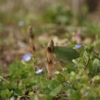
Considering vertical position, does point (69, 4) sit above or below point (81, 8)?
above

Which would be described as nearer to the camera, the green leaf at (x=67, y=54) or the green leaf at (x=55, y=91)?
the green leaf at (x=55, y=91)

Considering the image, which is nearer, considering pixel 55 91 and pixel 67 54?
pixel 55 91

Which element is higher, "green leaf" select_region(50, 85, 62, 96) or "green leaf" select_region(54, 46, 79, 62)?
"green leaf" select_region(54, 46, 79, 62)

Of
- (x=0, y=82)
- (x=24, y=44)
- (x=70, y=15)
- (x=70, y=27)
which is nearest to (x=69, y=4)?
(x=70, y=15)

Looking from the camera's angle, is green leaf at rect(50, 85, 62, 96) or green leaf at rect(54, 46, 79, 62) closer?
green leaf at rect(50, 85, 62, 96)

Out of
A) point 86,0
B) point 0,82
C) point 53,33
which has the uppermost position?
point 86,0

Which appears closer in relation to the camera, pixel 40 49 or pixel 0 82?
pixel 0 82

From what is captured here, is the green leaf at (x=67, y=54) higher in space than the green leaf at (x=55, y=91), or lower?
higher

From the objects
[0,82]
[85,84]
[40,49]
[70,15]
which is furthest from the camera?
[70,15]

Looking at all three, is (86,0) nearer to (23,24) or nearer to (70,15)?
(70,15)

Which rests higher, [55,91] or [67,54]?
[67,54]

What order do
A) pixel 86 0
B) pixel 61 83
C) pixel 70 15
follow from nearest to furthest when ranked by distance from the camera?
pixel 61 83 → pixel 70 15 → pixel 86 0
